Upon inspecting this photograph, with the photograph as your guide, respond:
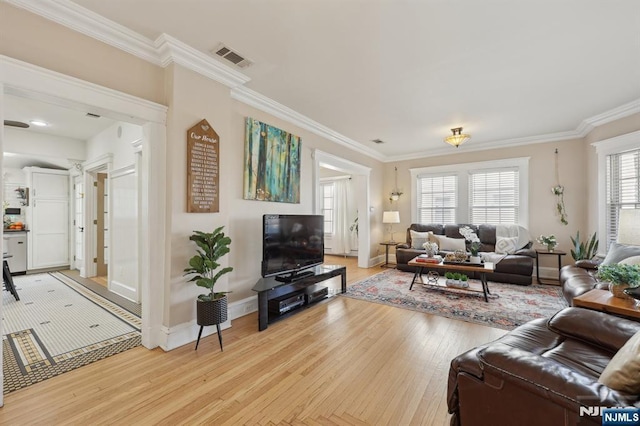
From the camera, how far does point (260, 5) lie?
206 centimetres

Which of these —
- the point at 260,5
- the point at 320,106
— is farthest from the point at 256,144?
the point at 260,5

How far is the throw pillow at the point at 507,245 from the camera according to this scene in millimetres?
5258

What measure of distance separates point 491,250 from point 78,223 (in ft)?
28.9

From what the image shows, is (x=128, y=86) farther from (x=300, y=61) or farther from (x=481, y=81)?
(x=481, y=81)

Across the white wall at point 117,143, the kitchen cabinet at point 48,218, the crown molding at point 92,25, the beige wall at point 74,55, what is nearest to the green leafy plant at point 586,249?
the beige wall at point 74,55

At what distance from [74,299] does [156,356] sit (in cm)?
267

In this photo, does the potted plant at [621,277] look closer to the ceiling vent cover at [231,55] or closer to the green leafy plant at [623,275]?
the green leafy plant at [623,275]

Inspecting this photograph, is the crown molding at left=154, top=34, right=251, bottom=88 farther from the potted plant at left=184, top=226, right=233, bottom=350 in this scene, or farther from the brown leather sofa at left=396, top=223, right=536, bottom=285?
the brown leather sofa at left=396, top=223, right=536, bottom=285

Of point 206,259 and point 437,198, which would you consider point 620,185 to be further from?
point 206,259

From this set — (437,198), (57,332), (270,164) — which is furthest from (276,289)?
(437,198)

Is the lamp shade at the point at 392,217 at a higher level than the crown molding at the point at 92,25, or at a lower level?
lower

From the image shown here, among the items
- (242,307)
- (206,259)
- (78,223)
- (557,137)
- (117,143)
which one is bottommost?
(242,307)

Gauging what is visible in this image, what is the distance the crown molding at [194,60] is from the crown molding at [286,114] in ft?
0.93

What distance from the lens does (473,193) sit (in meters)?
6.21
